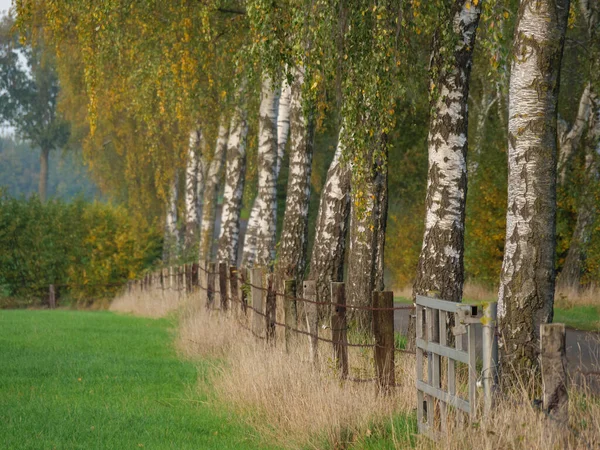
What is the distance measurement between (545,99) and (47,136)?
212 ft

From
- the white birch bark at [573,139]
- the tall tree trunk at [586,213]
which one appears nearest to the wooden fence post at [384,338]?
the tall tree trunk at [586,213]

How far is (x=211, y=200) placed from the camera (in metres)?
33.1

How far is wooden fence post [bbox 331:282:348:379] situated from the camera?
10188mm

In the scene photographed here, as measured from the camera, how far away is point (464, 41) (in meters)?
11.8

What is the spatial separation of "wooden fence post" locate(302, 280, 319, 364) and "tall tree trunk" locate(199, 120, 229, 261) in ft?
55.2

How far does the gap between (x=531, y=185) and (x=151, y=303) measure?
Answer: 20.9m

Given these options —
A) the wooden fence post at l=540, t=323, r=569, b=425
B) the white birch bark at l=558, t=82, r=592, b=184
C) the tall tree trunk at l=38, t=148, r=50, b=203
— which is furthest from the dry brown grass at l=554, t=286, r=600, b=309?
the tall tree trunk at l=38, t=148, r=50, b=203

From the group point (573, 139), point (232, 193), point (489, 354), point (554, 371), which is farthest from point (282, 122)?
point (554, 371)

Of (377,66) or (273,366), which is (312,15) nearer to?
(377,66)

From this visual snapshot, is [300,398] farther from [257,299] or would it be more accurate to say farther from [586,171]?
[586,171]

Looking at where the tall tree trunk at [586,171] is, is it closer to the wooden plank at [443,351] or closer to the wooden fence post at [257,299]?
the wooden fence post at [257,299]

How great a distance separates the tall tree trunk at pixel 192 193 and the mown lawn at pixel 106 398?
14.1 m

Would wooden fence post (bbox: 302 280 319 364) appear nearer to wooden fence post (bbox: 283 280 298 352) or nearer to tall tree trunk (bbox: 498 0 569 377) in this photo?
wooden fence post (bbox: 283 280 298 352)

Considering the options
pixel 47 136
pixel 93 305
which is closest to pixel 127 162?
pixel 93 305
